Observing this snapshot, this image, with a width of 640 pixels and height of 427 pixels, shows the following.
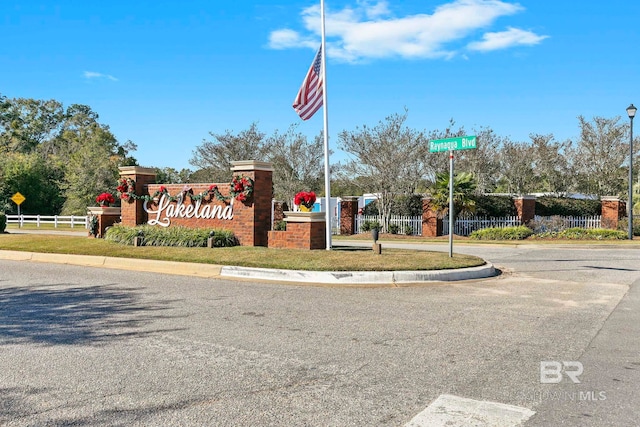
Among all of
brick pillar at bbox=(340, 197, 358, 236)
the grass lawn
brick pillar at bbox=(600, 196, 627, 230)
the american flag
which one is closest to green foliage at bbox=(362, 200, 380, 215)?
brick pillar at bbox=(340, 197, 358, 236)

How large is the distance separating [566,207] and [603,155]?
866 centimetres

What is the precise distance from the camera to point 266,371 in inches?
210

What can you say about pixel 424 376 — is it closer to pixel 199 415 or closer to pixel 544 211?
pixel 199 415

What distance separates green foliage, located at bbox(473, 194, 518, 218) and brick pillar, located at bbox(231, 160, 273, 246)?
16.6m

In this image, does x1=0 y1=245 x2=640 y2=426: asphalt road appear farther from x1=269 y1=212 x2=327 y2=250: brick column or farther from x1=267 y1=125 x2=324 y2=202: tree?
x1=267 y1=125 x2=324 y2=202: tree

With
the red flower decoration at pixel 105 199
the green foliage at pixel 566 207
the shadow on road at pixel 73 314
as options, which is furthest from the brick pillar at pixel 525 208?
the shadow on road at pixel 73 314

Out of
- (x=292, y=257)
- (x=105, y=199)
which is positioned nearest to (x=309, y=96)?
(x=292, y=257)

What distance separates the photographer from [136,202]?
60.7ft

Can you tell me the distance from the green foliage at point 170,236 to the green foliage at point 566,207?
2105cm

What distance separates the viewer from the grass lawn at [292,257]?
39.4 ft

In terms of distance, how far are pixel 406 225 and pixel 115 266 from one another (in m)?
18.6

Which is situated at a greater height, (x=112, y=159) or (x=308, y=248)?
(x=112, y=159)

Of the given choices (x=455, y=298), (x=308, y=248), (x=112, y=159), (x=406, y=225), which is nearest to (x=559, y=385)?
(x=455, y=298)

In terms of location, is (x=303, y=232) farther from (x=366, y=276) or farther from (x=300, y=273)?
(x=366, y=276)
